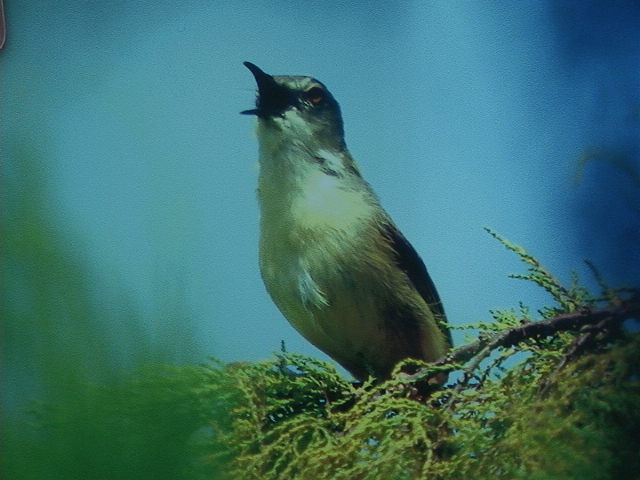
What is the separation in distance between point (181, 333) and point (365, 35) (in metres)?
0.62

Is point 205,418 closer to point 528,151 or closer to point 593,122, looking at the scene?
point 528,151

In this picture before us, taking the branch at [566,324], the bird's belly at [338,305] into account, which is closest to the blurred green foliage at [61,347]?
the bird's belly at [338,305]

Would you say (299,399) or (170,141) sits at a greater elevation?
(170,141)

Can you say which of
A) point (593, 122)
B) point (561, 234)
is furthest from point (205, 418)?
point (593, 122)

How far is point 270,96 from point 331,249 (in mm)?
295

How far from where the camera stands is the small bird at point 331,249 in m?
1.17

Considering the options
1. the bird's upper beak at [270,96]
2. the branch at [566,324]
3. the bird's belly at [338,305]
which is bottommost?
the branch at [566,324]

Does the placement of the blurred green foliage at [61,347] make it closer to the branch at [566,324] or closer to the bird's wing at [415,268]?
the bird's wing at [415,268]

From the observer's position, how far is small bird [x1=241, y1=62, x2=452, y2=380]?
117cm

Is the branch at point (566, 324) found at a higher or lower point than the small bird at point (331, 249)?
lower

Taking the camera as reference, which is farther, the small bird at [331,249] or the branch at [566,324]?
the small bird at [331,249]

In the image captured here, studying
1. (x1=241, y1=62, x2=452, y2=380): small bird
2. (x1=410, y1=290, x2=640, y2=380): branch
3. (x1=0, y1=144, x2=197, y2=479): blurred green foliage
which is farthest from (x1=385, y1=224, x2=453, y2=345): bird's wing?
(x1=0, y1=144, x2=197, y2=479): blurred green foliage

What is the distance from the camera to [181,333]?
1.20 metres

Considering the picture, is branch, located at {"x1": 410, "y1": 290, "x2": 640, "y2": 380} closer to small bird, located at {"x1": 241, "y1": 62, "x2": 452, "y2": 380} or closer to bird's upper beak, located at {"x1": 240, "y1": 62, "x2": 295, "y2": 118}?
small bird, located at {"x1": 241, "y1": 62, "x2": 452, "y2": 380}
